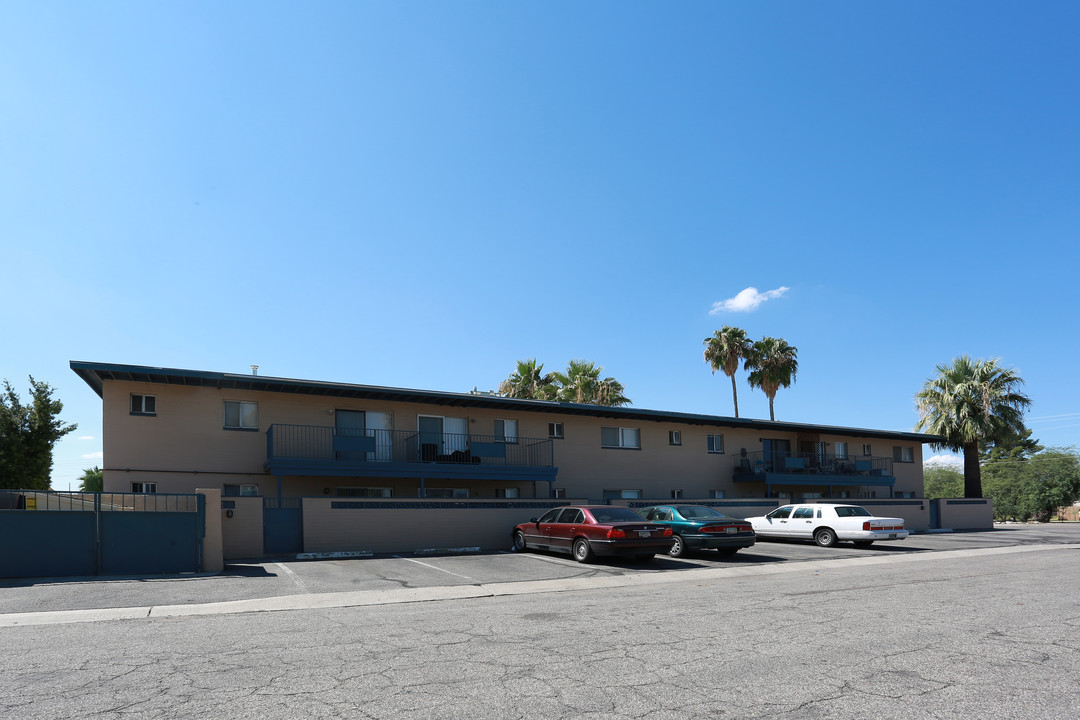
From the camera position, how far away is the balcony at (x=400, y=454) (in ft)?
74.1

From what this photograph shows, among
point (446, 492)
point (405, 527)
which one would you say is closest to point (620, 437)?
point (446, 492)

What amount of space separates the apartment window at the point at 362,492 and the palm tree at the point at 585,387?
1518cm

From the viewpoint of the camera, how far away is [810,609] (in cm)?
1031

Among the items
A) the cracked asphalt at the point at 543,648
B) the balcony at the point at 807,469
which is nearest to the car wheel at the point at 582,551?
the cracked asphalt at the point at 543,648

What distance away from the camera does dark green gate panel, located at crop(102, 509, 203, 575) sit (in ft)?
49.7

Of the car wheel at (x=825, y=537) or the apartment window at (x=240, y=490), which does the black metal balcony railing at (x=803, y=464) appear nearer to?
the car wheel at (x=825, y=537)

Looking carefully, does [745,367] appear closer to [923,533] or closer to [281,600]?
[923,533]

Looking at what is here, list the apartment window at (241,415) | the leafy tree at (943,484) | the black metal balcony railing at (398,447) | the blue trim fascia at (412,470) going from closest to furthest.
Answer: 1. the blue trim fascia at (412,470)
2. the apartment window at (241,415)
3. the black metal balcony railing at (398,447)
4. the leafy tree at (943,484)

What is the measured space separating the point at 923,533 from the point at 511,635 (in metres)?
31.1

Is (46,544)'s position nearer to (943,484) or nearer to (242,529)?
(242,529)

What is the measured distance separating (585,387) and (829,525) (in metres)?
17.0

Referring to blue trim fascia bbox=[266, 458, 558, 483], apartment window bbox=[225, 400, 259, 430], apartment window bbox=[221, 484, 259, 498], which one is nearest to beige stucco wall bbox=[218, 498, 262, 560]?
blue trim fascia bbox=[266, 458, 558, 483]

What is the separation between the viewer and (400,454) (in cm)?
2506

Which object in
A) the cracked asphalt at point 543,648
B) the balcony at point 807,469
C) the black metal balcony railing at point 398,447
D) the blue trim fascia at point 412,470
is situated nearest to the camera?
the cracked asphalt at point 543,648
